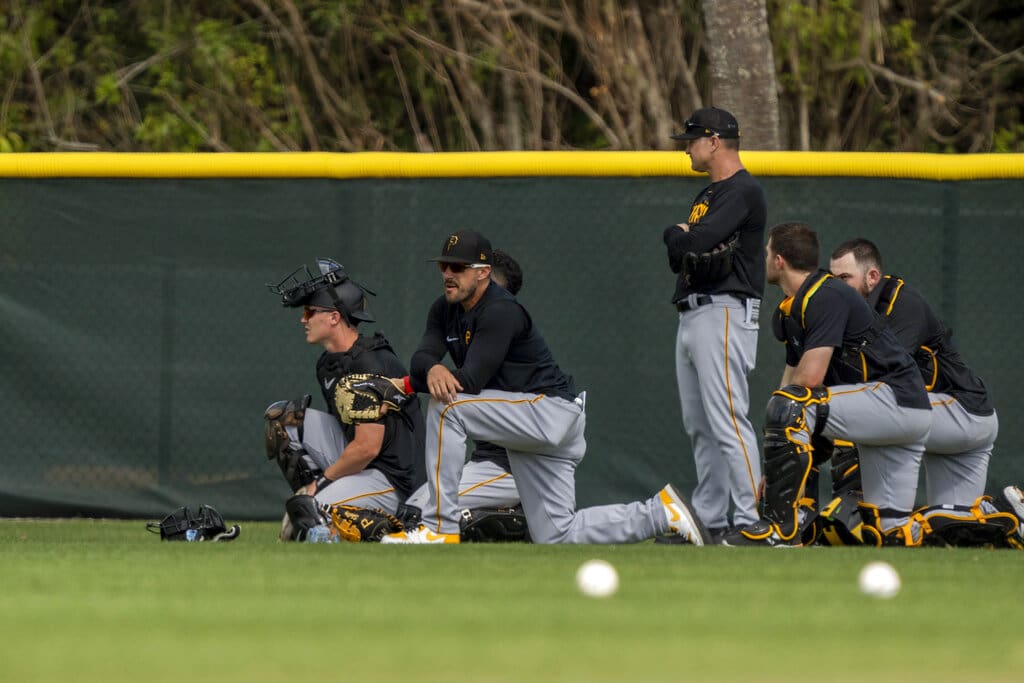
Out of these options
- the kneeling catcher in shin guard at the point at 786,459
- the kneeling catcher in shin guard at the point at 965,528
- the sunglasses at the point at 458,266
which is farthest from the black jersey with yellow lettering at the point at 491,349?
the kneeling catcher in shin guard at the point at 965,528

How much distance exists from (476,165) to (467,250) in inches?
82.6

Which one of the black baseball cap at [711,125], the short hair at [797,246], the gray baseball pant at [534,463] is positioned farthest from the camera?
the black baseball cap at [711,125]

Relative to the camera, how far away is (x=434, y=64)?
15016mm

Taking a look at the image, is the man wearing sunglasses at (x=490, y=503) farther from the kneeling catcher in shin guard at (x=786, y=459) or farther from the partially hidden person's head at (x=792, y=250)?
the partially hidden person's head at (x=792, y=250)

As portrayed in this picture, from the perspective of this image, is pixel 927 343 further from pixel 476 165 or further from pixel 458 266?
pixel 476 165

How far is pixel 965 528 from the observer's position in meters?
7.89

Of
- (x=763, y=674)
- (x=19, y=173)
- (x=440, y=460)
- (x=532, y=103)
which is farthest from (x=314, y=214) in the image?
(x=763, y=674)

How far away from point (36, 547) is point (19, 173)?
318 centimetres

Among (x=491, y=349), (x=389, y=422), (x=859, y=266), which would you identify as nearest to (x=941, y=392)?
(x=859, y=266)

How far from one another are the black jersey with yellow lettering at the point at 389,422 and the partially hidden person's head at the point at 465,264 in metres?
0.59

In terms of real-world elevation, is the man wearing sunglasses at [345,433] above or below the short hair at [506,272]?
below

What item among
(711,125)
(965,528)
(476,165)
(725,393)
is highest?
(711,125)

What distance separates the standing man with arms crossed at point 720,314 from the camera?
25.9 feet

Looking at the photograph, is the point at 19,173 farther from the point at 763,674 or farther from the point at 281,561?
the point at 763,674
